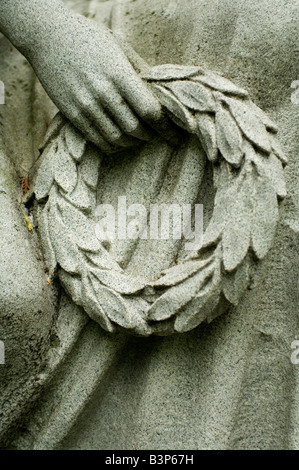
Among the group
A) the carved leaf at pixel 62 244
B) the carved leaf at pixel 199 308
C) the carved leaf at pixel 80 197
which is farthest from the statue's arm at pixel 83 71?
the carved leaf at pixel 199 308

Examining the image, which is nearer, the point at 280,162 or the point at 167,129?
the point at 280,162

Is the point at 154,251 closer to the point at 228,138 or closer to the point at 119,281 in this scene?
the point at 119,281

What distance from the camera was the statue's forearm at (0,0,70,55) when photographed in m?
1.15

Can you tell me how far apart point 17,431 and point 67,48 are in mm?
938

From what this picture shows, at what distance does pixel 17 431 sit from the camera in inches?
48.2

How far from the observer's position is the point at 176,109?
3.65 feet

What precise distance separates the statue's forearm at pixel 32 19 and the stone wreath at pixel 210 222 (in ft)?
0.63

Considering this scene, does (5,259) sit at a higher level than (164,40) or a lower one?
lower

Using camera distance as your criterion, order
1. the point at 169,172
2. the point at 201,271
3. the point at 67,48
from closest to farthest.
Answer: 1. the point at 201,271
2. the point at 67,48
3. the point at 169,172

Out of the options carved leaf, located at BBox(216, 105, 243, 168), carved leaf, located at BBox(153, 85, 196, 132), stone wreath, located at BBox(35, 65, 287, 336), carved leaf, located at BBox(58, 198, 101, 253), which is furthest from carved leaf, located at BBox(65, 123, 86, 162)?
carved leaf, located at BBox(216, 105, 243, 168)

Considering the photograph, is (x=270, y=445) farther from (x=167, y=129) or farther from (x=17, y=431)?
(x=167, y=129)

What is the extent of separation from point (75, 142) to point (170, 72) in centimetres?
28

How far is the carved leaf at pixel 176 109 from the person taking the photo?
1093 mm
